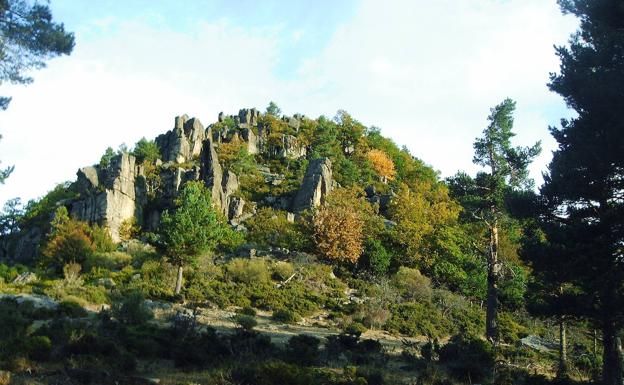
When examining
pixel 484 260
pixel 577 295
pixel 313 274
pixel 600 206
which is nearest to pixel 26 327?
pixel 577 295

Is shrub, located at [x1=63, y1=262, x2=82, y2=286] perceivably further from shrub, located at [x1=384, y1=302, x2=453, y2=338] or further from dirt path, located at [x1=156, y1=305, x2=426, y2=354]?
shrub, located at [x1=384, y1=302, x2=453, y2=338]

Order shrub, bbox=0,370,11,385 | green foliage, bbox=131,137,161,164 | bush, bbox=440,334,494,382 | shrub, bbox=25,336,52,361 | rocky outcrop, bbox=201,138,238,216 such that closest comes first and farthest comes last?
shrub, bbox=0,370,11,385, shrub, bbox=25,336,52,361, bush, bbox=440,334,494,382, rocky outcrop, bbox=201,138,238,216, green foliage, bbox=131,137,161,164

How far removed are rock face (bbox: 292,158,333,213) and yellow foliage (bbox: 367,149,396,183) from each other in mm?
21218

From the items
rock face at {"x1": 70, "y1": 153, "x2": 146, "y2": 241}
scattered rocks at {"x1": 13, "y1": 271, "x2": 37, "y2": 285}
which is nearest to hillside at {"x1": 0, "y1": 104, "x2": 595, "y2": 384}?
rock face at {"x1": 70, "y1": 153, "x2": 146, "y2": 241}

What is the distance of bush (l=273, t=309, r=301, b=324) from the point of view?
78.9 feet

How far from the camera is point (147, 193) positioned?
54.2 metres

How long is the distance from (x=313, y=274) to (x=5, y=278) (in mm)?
21694

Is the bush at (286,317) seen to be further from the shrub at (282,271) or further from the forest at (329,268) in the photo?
the shrub at (282,271)

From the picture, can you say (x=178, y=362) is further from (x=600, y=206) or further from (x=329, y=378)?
(x=600, y=206)

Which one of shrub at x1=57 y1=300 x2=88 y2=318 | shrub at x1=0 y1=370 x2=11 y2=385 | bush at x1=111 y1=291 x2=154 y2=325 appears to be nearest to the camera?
shrub at x1=0 y1=370 x2=11 y2=385

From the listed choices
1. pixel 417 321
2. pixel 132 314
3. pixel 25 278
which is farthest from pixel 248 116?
pixel 132 314

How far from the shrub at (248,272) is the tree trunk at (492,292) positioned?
54.6 ft

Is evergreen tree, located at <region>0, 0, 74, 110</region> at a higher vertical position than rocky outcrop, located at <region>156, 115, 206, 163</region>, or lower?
lower

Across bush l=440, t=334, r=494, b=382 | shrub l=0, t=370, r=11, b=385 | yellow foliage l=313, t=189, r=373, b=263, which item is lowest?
bush l=440, t=334, r=494, b=382
